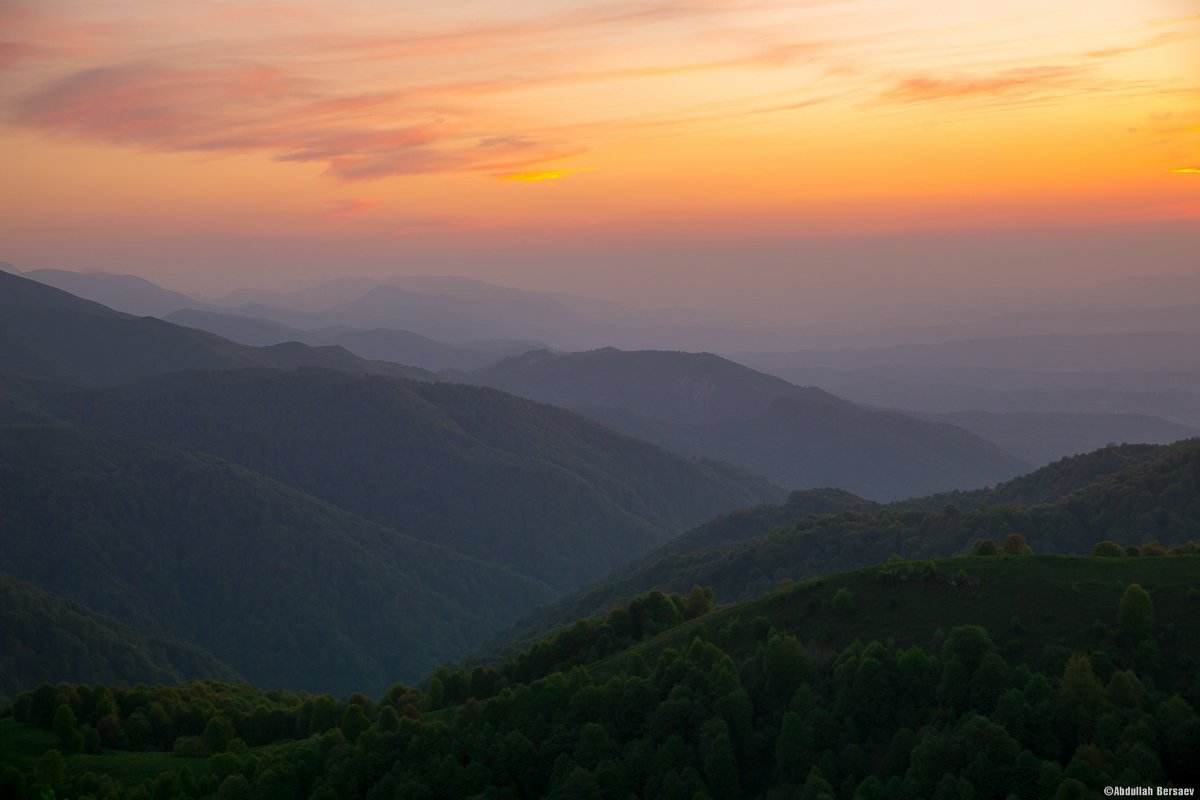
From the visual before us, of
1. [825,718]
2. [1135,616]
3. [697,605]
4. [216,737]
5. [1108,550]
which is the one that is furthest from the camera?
[697,605]

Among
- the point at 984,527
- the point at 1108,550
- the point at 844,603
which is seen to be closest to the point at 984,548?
the point at 1108,550

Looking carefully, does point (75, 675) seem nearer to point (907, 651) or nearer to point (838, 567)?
point (838, 567)

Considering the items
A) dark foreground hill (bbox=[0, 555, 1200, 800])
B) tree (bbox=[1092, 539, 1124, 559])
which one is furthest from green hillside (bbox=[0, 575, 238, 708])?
tree (bbox=[1092, 539, 1124, 559])

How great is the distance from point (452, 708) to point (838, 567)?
2585 inches

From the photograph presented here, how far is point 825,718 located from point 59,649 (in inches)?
5384

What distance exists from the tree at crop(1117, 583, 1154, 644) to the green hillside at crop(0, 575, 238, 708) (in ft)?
458

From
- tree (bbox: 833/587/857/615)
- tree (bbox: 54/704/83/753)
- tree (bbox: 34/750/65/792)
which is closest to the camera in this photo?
tree (bbox: 34/750/65/792)

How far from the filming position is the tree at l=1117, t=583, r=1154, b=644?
59688 mm

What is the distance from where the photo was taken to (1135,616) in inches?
2359

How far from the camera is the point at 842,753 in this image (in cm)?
5634

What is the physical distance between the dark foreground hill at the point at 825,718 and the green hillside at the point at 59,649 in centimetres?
7145

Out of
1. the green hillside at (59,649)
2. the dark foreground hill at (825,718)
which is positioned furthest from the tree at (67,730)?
the green hillside at (59,649)

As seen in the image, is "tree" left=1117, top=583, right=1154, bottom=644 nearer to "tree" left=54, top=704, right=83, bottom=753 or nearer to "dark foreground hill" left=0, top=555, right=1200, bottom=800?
"dark foreground hill" left=0, top=555, right=1200, bottom=800

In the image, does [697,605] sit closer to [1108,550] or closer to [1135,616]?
[1108,550]
